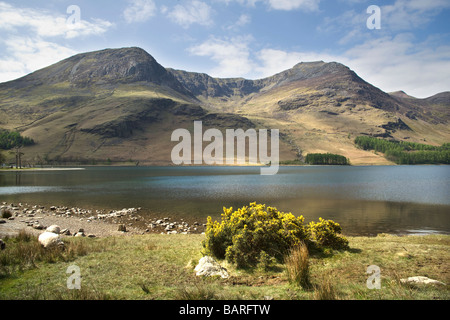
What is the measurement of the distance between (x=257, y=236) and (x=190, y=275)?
2.97 metres

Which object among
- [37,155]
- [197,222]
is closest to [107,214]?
[197,222]

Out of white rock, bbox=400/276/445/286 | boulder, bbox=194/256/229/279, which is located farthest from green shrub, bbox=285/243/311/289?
white rock, bbox=400/276/445/286

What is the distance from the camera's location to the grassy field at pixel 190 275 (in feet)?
21.7

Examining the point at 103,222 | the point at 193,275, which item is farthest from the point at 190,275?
the point at 103,222

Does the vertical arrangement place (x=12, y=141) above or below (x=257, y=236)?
above

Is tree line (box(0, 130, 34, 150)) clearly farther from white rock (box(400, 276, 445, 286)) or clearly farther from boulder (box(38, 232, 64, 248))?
white rock (box(400, 276, 445, 286))

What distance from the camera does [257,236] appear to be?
32.6 ft

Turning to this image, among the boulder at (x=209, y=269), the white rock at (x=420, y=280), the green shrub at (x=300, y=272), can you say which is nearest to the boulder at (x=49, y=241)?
the boulder at (x=209, y=269)

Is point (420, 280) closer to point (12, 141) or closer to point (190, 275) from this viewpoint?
point (190, 275)

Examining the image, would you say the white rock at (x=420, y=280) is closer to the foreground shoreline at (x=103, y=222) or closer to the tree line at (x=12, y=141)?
the foreground shoreline at (x=103, y=222)

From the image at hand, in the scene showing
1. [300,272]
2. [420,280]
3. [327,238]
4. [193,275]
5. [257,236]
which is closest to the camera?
[420,280]

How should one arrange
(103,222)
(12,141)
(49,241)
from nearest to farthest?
(49,241) < (103,222) < (12,141)

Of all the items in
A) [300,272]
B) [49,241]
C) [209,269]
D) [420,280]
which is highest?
[300,272]

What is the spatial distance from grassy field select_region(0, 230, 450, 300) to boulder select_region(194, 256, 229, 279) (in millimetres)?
274
